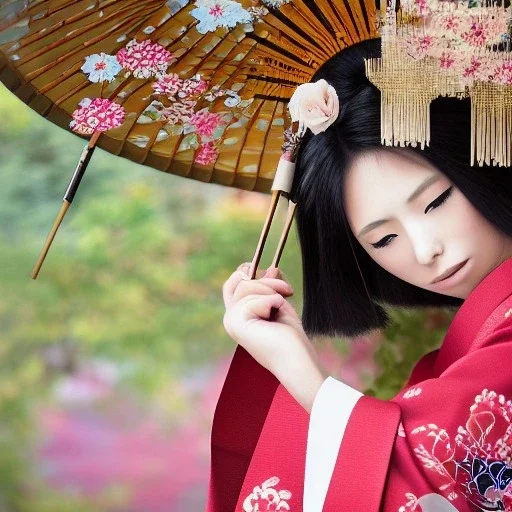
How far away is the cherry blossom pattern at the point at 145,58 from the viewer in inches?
61.7

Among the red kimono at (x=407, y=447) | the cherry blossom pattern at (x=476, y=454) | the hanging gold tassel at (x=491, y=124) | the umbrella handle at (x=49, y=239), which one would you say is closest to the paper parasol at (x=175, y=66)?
the umbrella handle at (x=49, y=239)

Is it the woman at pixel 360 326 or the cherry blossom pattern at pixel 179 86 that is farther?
the cherry blossom pattern at pixel 179 86

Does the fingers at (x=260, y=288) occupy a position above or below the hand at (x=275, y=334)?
above

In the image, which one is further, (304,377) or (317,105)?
(317,105)

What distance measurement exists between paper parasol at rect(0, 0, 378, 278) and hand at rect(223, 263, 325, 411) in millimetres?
114

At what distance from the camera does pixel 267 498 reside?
4.47ft

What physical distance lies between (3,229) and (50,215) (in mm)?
92

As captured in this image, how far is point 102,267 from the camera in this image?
1708 millimetres

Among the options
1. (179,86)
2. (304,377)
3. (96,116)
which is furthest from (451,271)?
(96,116)

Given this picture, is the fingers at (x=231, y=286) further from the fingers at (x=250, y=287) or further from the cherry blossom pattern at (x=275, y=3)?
the cherry blossom pattern at (x=275, y=3)

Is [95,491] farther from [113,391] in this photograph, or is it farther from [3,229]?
[3,229]

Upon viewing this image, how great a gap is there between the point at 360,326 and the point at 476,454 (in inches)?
19.7

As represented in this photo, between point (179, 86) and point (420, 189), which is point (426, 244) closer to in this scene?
point (420, 189)

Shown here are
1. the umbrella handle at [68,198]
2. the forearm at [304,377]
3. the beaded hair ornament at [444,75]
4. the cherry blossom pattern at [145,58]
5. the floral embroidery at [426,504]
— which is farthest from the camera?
the umbrella handle at [68,198]
